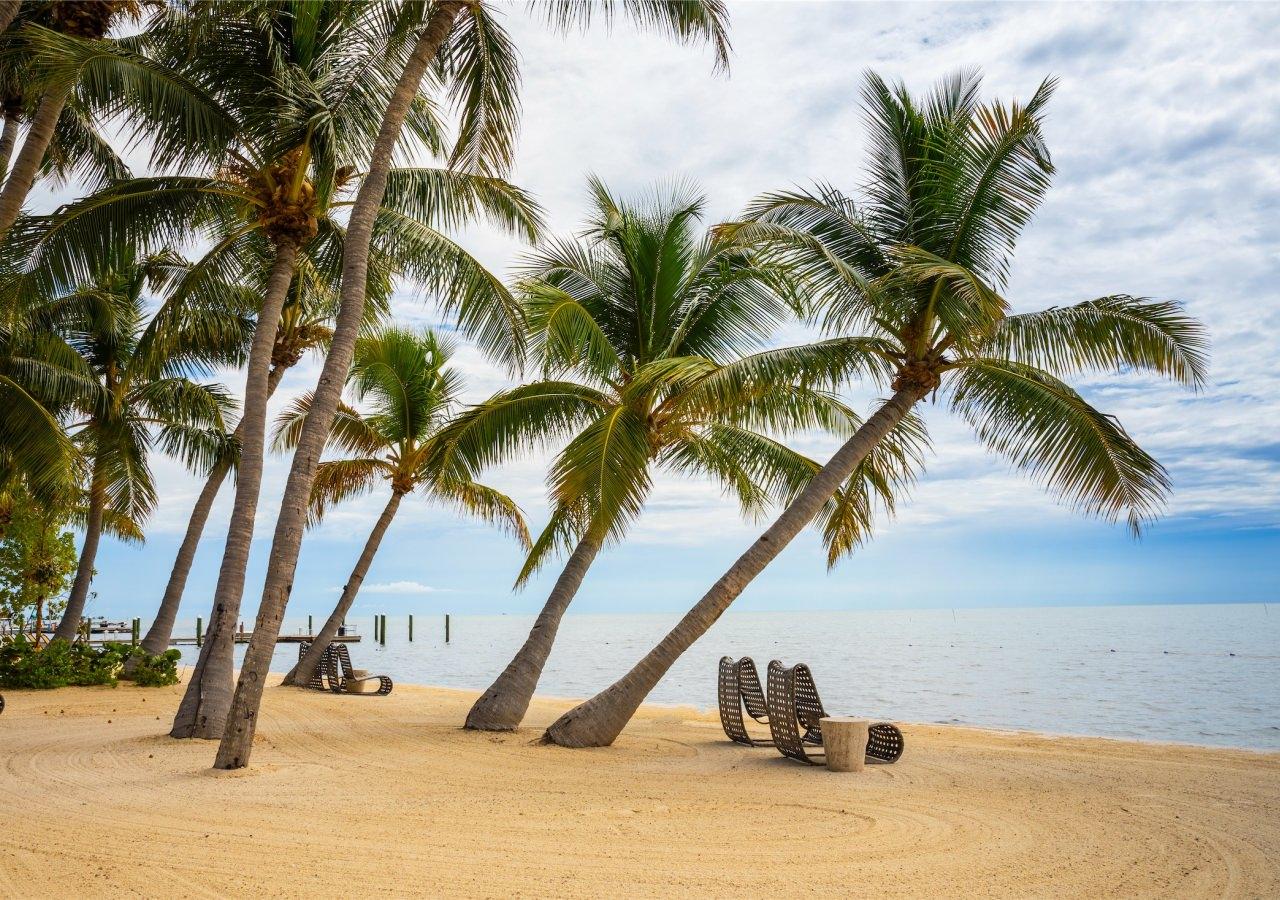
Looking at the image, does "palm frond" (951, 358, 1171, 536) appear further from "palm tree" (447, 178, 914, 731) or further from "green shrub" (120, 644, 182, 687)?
"green shrub" (120, 644, 182, 687)

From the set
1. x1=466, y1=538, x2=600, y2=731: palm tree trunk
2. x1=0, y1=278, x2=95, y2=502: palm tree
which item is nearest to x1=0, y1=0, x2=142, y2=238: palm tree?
x1=0, y1=278, x2=95, y2=502: palm tree

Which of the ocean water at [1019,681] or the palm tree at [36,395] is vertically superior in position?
the palm tree at [36,395]

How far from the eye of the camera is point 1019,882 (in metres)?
5.28

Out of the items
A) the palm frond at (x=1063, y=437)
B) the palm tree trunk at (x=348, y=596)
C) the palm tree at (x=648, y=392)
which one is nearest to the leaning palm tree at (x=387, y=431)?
the palm tree trunk at (x=348, y=596)

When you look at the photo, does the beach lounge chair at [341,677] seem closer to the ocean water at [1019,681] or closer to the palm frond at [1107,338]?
the ocean water at [1019,681]

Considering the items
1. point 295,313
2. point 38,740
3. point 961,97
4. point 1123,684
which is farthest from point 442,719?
point 1123,684

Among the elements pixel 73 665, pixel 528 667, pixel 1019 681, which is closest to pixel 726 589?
pixel 528 667

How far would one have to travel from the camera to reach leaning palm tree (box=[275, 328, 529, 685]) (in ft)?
57.8

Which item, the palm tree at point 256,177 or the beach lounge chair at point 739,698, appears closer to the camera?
the palm tree at point 256,177

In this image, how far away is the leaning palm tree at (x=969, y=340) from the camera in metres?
10.0

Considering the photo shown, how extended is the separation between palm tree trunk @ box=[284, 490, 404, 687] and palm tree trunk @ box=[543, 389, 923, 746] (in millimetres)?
8330

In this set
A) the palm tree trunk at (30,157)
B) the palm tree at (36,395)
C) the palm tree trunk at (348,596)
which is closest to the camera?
the palm tree trunk at (30,157)

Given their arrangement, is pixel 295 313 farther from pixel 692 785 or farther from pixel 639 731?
pixel 692 785

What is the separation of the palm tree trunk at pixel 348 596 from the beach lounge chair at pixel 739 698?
29.1 feet
